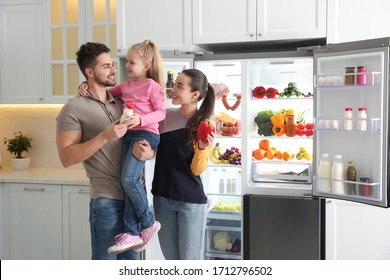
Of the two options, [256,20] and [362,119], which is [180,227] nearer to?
[362,119]

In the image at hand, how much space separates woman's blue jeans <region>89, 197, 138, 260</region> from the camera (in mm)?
2139

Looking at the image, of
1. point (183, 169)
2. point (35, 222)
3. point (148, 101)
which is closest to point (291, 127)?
point (183, 169)

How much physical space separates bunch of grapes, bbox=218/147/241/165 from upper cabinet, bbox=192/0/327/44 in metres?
0.74

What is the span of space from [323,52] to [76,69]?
1871 mm

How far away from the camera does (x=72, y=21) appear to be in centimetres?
393

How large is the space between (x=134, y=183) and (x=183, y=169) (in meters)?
0.30

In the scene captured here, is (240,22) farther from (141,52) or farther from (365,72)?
(141,52)

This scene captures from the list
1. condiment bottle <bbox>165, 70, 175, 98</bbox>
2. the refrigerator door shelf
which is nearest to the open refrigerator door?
the refrigerator door shelf

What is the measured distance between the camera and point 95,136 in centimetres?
209

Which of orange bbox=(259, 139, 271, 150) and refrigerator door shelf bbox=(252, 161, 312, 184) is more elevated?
orange bbox=(259, 139, 271, 150)

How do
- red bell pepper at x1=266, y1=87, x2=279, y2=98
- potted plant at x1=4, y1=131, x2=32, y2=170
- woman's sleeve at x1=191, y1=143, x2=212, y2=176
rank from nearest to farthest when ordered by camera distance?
1. woman's sleeve at x1=191, y1=143, x2=212, y2=176
2. red bell pepper at x1=266, y1=87, x2=279, y2=98
3. potted plant at x1=4, y1=131, x2=32, y2=170

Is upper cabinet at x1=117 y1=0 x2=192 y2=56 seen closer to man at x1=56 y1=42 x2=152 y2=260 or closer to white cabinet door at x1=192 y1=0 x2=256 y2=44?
white cabinet door at x1=192 y1=0 x2=256 y2=44

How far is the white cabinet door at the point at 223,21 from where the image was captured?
3.36 metres
